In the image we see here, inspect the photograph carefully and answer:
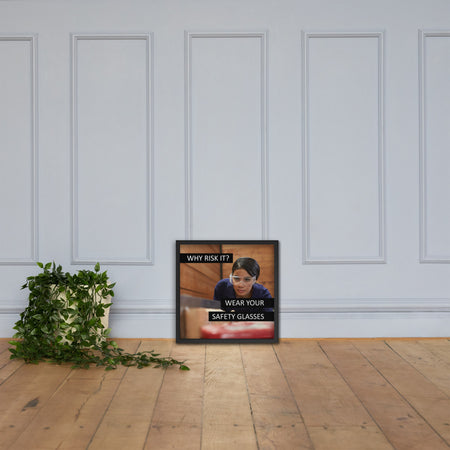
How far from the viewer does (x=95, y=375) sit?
1729 mm

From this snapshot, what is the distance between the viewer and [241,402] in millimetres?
1446

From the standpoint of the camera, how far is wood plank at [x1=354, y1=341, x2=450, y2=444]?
1331 mm

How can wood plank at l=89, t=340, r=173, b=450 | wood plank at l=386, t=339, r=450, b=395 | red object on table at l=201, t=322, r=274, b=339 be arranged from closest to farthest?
1. wood plank at l=89, t=340, r=173, b=450
2. wood plank at l=386, t=339, r=450, b=395
3. red object on table at l=201, t=322, r=274, b=339

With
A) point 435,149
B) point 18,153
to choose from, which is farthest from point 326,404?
point 18,153

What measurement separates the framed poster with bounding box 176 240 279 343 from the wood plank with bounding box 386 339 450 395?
0.59 meters

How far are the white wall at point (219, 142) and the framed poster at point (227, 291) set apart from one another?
7 cm

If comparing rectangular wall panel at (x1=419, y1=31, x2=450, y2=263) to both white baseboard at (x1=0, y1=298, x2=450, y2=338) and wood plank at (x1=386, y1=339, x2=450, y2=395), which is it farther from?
wood plank at (x1=386, y1=339, x2=450, y2=395)

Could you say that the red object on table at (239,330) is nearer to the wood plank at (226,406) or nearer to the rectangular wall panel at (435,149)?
the wood plank at (226,406)

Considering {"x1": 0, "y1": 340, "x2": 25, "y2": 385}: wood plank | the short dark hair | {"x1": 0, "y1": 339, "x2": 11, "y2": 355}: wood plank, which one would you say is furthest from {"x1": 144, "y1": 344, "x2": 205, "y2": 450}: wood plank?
{"x1": 0, "y1": 339, "x2": 11, "y2": 355}: wood plank

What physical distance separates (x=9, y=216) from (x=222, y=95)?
1.22 m

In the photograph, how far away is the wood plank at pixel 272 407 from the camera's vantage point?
1.19 m

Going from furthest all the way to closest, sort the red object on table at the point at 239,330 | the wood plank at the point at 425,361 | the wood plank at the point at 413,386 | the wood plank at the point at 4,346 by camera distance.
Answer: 1. the red object on table at the point at 239,330
2. the wood plank at the point at 4,346
3. the wood plank at the point at 425,361
4. the wood plank at the point at 413,386

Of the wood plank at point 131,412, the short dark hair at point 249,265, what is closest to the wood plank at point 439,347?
the short dark hair at point 249,265

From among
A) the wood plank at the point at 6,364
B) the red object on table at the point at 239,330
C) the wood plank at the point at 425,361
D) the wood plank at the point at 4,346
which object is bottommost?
the wood plank at the point at 425,361
